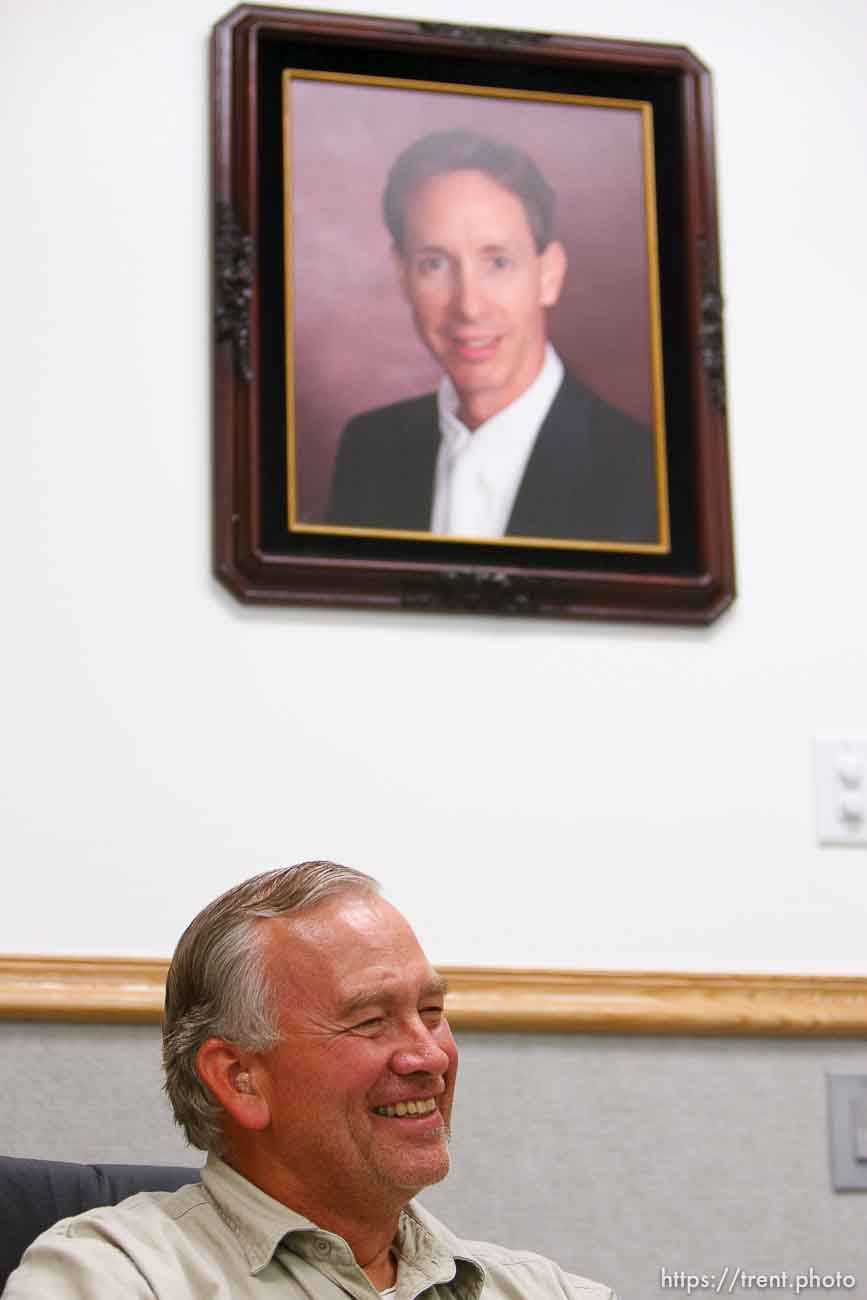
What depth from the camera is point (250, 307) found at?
106 inches

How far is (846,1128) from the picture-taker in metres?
2.58

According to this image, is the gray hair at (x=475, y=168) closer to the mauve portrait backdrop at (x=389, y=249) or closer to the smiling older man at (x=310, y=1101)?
the mauve portrait backdrop at (x=389, y=249)

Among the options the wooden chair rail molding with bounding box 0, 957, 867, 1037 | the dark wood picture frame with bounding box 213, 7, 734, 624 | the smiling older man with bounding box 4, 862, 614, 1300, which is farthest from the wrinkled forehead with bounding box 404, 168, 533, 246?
the smiling older man with bounding box 4, 862, 614, 1300

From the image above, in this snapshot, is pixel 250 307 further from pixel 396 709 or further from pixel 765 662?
pixel 765 662

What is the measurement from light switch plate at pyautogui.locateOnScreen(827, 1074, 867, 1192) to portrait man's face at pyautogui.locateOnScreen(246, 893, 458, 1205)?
2.81 ft

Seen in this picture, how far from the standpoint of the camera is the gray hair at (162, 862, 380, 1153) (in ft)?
6.21

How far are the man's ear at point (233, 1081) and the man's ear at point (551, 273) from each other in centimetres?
134

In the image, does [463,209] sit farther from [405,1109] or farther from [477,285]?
[405,1109]

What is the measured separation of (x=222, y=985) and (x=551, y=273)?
1.34m

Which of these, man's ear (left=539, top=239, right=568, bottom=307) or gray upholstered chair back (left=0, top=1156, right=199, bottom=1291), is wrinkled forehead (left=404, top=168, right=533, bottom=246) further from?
gray upholstered chair back (left=0, top=1156, right=199, bottom=1291)

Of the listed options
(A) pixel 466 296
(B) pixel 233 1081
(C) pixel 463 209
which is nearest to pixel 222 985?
(B) pixel 233 1081

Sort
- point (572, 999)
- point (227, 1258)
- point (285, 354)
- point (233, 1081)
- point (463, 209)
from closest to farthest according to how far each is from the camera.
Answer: point (227, 1258) < point (233, 1081) < point (572, 999) < point (285, 354) < point (463, 209)

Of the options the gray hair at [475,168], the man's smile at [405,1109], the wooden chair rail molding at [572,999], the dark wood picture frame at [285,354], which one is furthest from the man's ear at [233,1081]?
the gray hair at [475,168]

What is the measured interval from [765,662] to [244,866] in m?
0.81
